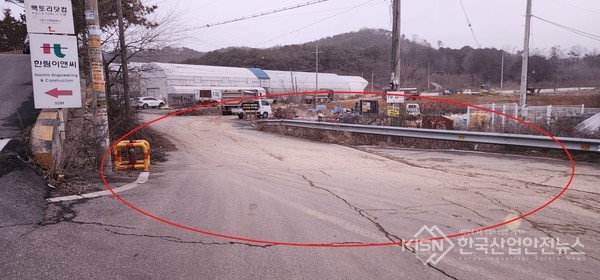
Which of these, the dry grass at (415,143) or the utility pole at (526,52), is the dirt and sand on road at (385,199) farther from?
the utility pole at (526,52)

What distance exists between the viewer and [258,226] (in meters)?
5.08

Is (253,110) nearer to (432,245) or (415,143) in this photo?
(415,143)

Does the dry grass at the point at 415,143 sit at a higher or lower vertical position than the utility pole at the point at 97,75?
lower

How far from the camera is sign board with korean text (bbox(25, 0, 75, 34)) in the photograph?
7359 mm

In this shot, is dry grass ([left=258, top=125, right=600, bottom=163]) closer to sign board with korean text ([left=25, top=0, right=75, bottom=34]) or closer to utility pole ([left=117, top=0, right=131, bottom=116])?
utility pole ([left=117, top=0, right=131, bottom=116])

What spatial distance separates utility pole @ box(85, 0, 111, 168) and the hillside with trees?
3309 inches

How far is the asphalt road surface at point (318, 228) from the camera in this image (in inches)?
151

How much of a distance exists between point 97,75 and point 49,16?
139cm

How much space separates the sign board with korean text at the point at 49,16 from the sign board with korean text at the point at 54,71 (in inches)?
5.6

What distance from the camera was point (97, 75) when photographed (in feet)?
27.5

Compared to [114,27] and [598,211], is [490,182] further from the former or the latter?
[114,27]

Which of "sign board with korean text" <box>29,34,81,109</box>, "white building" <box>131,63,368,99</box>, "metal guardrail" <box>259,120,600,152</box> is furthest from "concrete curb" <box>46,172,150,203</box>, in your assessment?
"white building" <box>131,63,368,99</box>

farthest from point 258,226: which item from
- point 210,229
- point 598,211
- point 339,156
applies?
point 339,156

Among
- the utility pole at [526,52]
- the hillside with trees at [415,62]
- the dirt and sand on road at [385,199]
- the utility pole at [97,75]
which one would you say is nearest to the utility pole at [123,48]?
the dirt and sand on road at [385,199]
